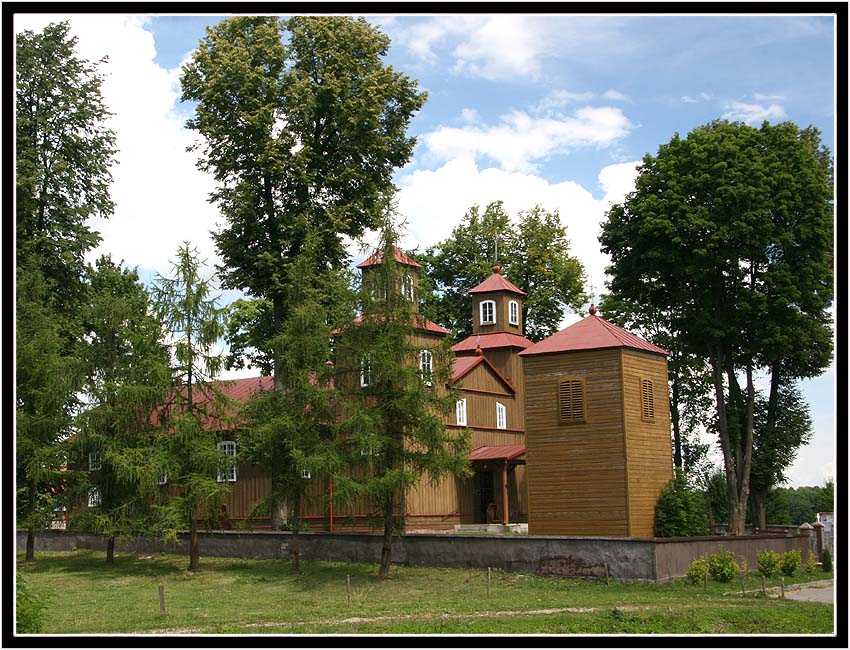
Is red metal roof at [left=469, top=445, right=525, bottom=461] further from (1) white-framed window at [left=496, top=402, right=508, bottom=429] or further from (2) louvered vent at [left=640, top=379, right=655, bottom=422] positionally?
(2) louvered vent at [left=640, top=379, right=655, bottom=422]

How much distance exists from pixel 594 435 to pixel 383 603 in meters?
10.0

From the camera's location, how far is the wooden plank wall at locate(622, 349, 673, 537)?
27391 millimetres

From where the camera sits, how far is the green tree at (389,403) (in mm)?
24703

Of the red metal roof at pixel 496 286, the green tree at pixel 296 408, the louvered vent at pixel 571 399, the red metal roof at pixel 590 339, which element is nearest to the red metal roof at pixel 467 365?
the red metal roof at pixel 496 286

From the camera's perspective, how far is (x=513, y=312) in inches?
1706

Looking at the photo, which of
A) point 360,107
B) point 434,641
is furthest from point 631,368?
point 434,641

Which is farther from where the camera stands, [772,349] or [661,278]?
[661,278]

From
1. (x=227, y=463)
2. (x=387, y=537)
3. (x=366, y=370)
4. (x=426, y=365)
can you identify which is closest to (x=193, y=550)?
(x=227, y=463)

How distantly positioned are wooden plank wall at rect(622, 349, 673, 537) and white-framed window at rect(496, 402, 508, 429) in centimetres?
919

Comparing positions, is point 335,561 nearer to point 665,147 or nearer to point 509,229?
point 665,147

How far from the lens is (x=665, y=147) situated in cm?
3678

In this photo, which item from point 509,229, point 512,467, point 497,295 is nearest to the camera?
point 512,467

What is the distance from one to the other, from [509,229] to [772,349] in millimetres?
20256

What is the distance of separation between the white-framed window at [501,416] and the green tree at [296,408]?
11.7 m
